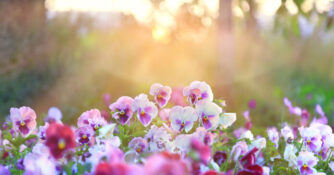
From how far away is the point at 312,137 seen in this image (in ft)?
5.46

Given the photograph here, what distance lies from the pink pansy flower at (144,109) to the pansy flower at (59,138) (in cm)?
47

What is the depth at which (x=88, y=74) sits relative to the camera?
19.5ft

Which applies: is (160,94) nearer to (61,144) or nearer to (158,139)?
(158,139)

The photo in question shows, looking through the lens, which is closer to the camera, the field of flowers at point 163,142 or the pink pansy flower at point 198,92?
the field of flowers at point 163,142

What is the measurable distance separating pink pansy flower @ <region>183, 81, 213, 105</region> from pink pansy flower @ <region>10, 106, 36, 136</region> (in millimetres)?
545

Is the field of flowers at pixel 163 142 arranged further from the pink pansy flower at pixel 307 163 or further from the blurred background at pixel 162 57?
the blurred background at pixel 162 57

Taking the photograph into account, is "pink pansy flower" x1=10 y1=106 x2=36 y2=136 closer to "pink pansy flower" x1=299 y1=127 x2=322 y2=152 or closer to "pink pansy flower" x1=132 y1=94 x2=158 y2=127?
"pink pansy flower" x1=132 y1=94 x2=158 y2=127

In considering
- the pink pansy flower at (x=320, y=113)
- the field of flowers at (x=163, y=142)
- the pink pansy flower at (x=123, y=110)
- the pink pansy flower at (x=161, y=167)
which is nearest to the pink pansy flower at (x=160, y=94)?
the field of flowers at (x=163, y=142)

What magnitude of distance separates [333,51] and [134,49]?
4281 mm

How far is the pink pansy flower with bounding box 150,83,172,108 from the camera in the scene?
1643mm

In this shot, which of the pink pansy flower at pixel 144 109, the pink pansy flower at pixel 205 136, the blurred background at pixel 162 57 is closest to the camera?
the pink pansy flower at pixel 205 136

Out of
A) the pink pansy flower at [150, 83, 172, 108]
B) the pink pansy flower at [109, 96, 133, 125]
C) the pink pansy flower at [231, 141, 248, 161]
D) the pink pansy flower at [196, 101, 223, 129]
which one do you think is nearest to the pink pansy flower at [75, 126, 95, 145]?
the pink pansy flower at [109, 96, 133, 125]

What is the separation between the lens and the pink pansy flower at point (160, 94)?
1.64 metres

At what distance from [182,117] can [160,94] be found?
0.19 metres
